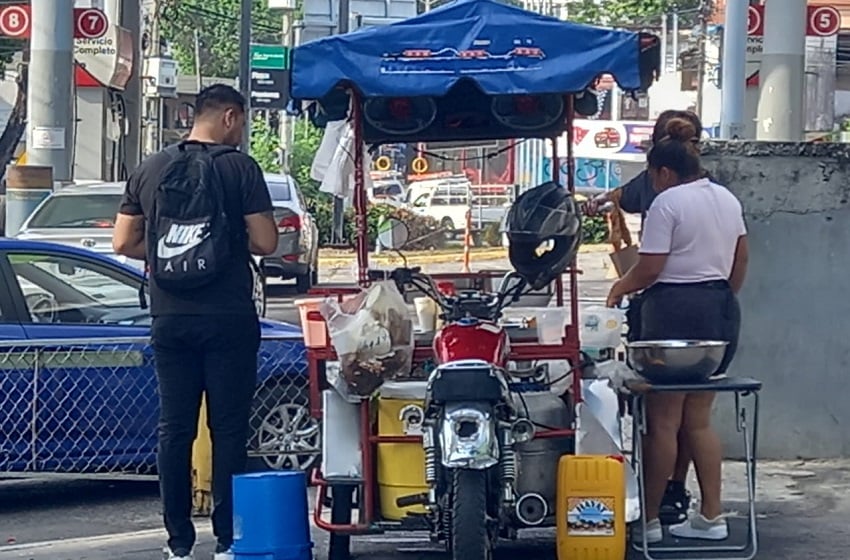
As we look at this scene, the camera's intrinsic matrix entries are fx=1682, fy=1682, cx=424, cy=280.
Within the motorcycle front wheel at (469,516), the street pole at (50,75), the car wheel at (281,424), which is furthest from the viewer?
the street pole at (50,75)

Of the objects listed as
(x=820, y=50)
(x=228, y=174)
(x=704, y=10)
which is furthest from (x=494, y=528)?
(x=704, y=10)

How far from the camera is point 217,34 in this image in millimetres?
76125

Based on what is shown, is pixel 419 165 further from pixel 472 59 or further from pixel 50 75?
pixel 50 75

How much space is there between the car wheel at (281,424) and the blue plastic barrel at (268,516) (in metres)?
2.37

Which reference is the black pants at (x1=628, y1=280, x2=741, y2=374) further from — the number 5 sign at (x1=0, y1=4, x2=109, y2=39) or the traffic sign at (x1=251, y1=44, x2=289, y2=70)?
the traffic sign at (x1=251, y1=44, x2=289, y2=70)

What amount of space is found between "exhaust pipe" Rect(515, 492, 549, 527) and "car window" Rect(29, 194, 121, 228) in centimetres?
1140

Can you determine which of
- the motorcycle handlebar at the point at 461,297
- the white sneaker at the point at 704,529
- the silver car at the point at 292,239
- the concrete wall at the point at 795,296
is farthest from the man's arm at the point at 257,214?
the silver car at the point at 292,239

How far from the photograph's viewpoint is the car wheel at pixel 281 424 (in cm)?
946

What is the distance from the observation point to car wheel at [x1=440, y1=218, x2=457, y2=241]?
1039cm

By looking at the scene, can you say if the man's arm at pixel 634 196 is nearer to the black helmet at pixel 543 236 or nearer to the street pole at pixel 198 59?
the black helmet at pixel 543 236

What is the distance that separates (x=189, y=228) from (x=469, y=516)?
164 cm

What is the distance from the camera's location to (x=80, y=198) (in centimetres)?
1833

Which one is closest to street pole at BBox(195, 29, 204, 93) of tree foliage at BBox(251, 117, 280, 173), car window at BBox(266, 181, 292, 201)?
tree foliage at BBox(251, 117, 280, 173)

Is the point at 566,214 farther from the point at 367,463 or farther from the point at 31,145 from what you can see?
the point at 31,145
